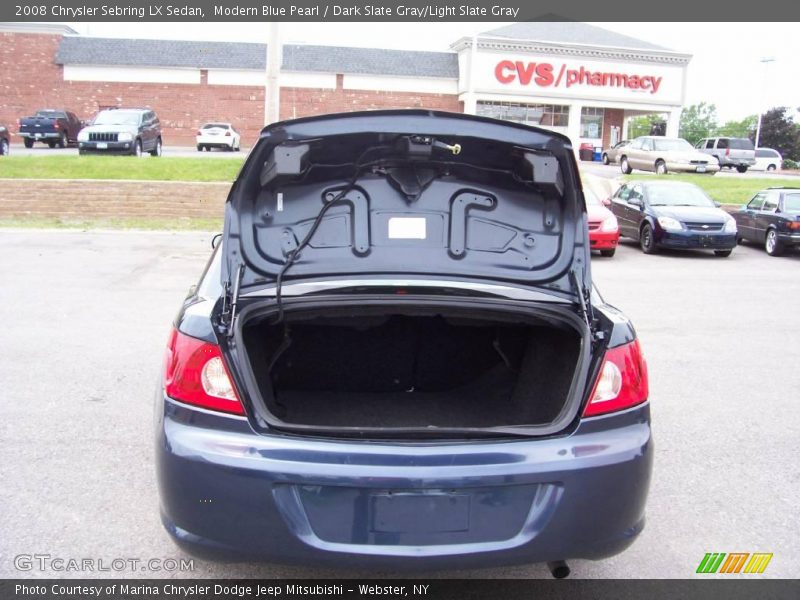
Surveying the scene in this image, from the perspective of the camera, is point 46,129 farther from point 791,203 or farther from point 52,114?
point 791,203

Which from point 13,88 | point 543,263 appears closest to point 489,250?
point 543,263

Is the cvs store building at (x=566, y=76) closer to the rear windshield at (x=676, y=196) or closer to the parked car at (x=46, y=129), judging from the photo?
the parked car at (x=46, y=129)

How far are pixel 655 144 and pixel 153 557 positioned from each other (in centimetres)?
2930

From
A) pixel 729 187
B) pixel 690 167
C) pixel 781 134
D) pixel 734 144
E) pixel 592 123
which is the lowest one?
pixel 729 187

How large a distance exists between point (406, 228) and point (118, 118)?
23.9m

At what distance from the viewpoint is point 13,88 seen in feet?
135

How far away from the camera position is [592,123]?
1802 inches

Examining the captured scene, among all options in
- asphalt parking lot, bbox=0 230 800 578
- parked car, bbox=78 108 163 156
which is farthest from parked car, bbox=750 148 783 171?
asphalt parking lot, bbox=0 230 800 578

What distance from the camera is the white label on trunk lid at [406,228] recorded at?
3102 mm

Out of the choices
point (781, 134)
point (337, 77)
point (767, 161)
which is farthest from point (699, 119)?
point (337, 77)

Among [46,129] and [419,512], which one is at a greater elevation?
[46,129]

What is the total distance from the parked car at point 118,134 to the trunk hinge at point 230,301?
22293mm

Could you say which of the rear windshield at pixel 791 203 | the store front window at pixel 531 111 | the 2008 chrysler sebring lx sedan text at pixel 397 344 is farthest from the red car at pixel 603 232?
the store front window at pixel 531 111

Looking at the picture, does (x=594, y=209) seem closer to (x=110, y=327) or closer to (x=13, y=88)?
(x=110, y=327)
